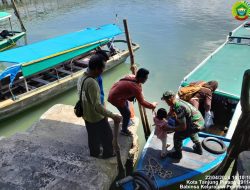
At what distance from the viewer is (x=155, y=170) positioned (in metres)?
5.60

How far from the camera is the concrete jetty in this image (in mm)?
4395

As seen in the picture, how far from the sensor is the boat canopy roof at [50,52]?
30.7ft

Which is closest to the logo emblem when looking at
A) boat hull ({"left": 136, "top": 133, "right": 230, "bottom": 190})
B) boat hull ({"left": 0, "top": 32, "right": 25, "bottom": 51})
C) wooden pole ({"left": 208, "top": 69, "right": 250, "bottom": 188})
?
boat hull ({"left": 136, "top": 133, "right": 230, "bottom": 190})

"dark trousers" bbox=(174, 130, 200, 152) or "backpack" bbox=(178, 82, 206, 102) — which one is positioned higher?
"backpack" bbox=(178, 82, 206, 102)

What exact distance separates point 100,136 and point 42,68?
5730 mm

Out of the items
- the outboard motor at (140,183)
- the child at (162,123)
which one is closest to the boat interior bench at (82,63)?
the child at (162,123)

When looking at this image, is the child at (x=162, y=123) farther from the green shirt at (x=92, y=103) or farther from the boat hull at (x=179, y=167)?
the green shirt at (x=92, y=103)

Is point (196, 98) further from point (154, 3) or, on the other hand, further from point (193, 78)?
point (154, 3)

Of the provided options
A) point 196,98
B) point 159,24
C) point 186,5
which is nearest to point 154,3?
point 186,5

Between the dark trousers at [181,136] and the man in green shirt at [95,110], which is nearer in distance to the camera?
the man in green shirt at [95,110]

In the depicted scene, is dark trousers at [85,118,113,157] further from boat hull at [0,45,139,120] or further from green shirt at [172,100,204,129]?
boat hull at [0,45,139,120]

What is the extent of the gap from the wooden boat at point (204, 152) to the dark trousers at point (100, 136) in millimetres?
711

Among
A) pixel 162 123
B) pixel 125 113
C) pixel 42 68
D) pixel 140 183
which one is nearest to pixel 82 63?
pixel 42 68

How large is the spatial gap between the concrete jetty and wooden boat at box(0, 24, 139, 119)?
313 centimetres
